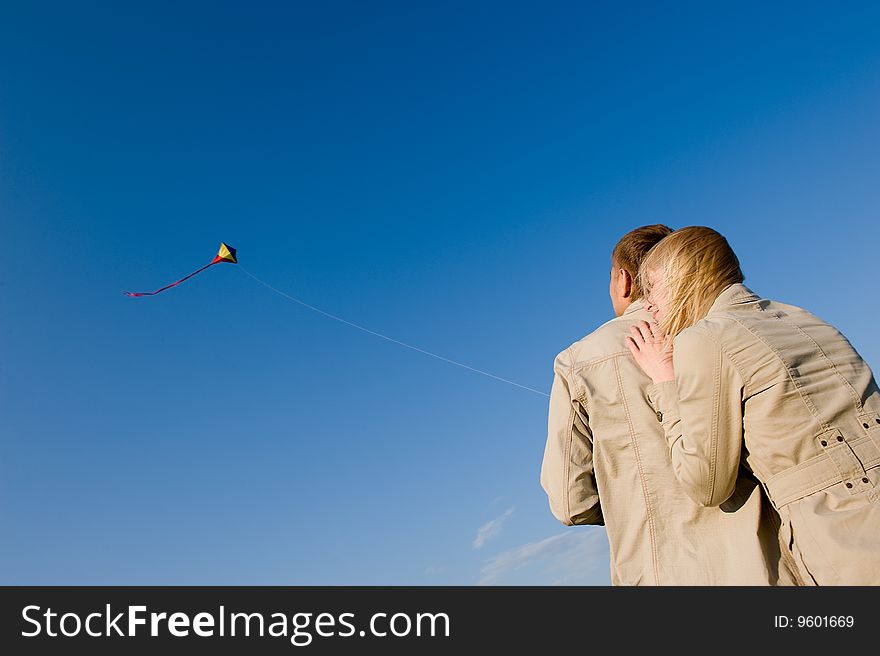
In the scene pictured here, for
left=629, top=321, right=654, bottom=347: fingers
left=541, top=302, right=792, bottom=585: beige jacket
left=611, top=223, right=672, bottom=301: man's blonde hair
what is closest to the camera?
left=541, top=302, right=792, bottom=585: beige jacket

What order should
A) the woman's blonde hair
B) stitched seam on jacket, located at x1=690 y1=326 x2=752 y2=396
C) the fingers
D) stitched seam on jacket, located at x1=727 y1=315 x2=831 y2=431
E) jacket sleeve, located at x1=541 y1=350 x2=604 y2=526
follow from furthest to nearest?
jacket sleeve, located at x1=541 y1=350 x2=604 y2=526 < the fingers < the woman's blonde hair < stitched seam on jacket, located at x1=690 y1=326 x2=752 y2=396 < stitched seam on jacket, located at x1=727 y1=315 x2=831 y2=431

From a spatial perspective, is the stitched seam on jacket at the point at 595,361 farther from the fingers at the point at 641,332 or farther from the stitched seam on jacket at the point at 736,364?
the stitched seam on jacket at the point at 736,364

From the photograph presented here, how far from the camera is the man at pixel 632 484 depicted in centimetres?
287

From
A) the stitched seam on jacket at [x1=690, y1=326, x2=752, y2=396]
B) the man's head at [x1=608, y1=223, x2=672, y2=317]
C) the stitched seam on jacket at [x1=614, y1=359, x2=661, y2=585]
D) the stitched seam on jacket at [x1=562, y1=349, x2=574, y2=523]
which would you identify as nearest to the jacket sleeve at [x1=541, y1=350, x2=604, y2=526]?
the stitched seam on jacket at [x1=562, y1=349, x2=574, y2=523]

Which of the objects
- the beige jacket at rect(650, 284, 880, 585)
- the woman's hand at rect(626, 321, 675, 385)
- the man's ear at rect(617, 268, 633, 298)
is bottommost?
the beige jacket at rect(650, 284, 880, 585)

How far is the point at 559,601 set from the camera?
2.73m

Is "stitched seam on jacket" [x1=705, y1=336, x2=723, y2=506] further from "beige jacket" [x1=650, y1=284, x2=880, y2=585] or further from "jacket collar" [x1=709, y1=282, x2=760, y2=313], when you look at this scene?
"jacket collar" [x1=709, y1=282, x2=760, y2=313]

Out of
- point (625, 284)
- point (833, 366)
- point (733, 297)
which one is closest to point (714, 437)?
point (833, 366)

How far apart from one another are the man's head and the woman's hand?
0.42 metres

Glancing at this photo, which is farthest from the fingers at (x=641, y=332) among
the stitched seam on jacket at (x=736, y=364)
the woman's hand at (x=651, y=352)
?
the stitched seam on jacket at (x=736, y=364)

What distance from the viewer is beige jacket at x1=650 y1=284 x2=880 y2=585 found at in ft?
7.90

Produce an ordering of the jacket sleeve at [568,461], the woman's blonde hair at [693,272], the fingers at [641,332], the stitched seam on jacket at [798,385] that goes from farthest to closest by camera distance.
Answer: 1. the jacket sleeve at [568,461]
2. the fingers at [641,332]
3. the woman's blonde hair at [693,272]
4. the stitched seam on jacket at [798,385]

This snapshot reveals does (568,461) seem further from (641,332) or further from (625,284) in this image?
(625,284)

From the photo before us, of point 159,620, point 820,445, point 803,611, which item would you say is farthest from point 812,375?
point 159,620
